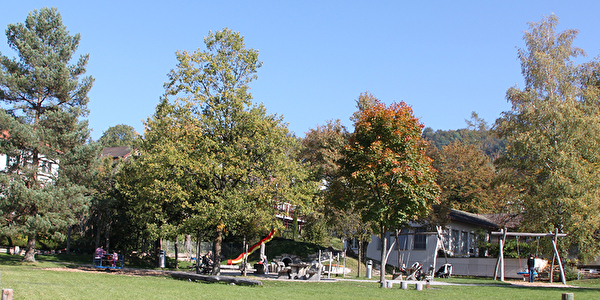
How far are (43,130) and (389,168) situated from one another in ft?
63.8

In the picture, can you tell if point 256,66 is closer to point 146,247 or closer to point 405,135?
point 405,135

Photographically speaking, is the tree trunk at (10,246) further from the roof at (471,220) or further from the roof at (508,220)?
the roof at (508,220)

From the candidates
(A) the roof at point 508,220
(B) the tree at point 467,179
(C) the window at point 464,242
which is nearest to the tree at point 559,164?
(A) the roof at point 508,220

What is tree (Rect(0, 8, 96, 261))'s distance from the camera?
25.9m

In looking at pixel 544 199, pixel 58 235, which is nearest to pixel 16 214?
pixel 58 235

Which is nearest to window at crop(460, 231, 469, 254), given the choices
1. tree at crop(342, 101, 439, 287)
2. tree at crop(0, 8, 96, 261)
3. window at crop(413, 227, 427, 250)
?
window at crop(413, 227, 427, 250)

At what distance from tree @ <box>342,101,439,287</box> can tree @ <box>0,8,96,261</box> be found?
1541 cm

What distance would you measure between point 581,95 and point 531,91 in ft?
14.6

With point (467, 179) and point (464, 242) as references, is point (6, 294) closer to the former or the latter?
point (464, 242)

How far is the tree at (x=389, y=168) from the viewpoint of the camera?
912 inches

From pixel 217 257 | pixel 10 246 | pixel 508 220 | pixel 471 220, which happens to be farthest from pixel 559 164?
pixel 10 246

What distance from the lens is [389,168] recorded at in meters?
23.4

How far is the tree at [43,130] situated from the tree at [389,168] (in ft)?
50.6

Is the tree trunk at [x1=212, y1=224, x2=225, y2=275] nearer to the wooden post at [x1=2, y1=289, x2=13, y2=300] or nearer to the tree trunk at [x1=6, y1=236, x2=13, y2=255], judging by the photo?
the wooden post at [x1=2, y1=289, x2=13, y2=300]
